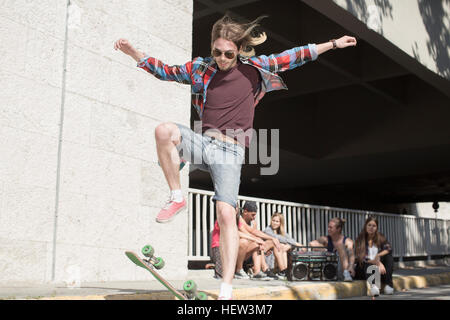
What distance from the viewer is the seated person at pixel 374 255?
25.3 feet

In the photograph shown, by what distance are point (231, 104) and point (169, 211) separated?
838 millimetres

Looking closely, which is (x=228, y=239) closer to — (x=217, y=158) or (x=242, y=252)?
(x=217, y=158)

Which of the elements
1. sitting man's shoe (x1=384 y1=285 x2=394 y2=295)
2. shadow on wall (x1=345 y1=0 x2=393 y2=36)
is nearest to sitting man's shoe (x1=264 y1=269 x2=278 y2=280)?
sitting man's shoe (x1=384 y1=285 x2=394 y2=295)

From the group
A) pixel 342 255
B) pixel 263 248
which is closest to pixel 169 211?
pixel 263 248

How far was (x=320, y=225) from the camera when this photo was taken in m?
12.4

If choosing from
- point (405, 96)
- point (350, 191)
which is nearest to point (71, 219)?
point (405, 96)

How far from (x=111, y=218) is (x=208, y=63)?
282 centimetres

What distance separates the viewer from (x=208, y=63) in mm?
3781

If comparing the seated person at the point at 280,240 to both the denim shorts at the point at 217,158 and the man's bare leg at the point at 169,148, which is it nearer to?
the denim shorts at the point at 217,158

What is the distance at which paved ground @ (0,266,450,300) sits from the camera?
12.3ft

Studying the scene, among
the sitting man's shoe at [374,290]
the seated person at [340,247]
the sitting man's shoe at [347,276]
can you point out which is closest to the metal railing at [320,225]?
the seated person at [340,247]

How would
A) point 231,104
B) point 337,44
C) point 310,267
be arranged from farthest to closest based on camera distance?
point 310,267
point 337,44
point 231,104

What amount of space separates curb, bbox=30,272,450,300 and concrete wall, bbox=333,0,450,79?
4.17 m

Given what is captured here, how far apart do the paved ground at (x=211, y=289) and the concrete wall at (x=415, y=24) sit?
4.27 m
